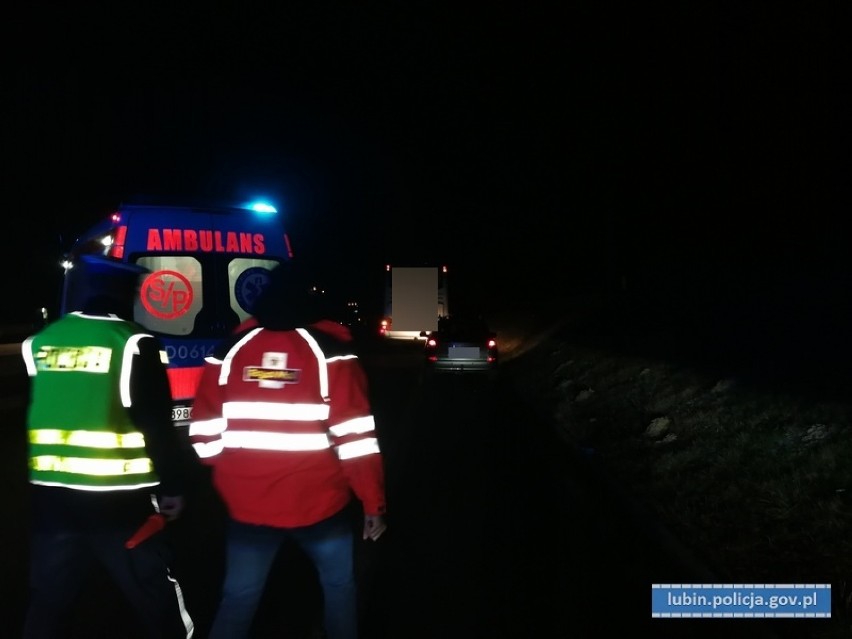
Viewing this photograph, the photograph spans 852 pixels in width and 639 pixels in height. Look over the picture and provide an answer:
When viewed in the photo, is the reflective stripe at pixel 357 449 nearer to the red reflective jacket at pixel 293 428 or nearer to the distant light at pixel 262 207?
the red reflective jacket at pixel 293 428

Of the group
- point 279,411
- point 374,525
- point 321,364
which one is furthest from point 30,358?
point 374,525

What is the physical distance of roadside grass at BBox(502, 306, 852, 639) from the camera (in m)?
5.16

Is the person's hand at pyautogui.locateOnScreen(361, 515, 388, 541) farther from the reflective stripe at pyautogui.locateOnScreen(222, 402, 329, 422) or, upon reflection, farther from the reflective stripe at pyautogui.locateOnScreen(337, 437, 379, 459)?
the reflective stripe at pyautogui.locateOnScreen(222, 402, 329, 422)

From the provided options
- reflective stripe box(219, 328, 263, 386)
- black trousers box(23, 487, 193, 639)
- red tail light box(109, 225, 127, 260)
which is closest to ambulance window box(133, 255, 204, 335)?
red tail light box(109, 225, 127, 260)

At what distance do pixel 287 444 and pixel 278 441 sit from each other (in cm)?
4

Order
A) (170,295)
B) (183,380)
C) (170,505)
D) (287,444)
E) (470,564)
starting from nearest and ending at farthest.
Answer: (287,444), (170,505), (470,564), (183,380), (170,295)

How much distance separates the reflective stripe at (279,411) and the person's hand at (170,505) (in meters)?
0.48

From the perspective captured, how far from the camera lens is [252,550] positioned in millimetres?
3037

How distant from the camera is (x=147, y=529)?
3.10m

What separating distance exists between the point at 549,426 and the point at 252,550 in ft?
30.8

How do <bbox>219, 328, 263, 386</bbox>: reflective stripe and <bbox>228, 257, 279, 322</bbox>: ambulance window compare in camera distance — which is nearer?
<bbox>219, 328, 263, 386</bbox>: reflective stripe

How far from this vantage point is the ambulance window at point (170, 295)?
7.25 m

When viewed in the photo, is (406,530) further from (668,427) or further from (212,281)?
(668,427)

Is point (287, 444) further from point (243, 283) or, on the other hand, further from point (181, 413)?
point (243, 283)
